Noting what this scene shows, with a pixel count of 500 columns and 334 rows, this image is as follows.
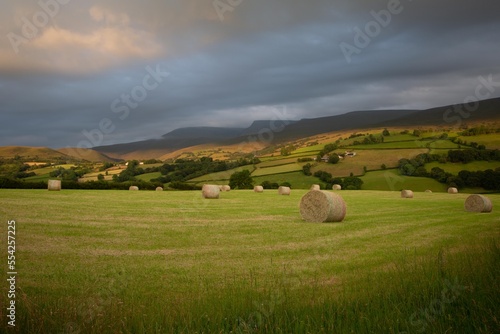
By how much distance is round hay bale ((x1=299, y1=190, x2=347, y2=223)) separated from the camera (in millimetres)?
22141

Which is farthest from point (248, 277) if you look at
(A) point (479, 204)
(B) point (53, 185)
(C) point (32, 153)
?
(B) point (53, 185)

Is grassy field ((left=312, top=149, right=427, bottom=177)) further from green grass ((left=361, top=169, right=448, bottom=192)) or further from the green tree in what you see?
the green tree

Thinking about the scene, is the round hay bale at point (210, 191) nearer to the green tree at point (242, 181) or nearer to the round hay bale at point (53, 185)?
the round hay bale at point (53, 185)

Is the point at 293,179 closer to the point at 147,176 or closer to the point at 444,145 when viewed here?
the point at 147,176

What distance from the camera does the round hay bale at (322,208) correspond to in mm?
22141

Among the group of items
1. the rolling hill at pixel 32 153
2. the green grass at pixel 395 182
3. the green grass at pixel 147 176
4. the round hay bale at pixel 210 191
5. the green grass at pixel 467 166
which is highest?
the rolling hill at pixel 32 153

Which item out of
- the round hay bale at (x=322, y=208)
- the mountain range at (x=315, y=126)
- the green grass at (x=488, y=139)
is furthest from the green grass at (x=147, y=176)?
the green grass at (x=488, y=139)

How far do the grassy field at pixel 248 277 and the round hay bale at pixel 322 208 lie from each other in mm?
2133

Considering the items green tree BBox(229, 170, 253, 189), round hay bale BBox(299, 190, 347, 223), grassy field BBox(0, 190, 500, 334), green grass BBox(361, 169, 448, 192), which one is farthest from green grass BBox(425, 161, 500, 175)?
grassy field BBox(0, 190, 500, 334)

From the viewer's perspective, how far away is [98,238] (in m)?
14.8

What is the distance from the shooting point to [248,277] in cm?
945

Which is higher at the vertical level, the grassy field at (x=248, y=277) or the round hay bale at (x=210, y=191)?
the grassy field at (x=248, y=277)

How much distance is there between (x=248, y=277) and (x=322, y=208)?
44.4ft

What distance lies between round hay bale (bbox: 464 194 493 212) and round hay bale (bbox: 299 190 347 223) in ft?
37.7
